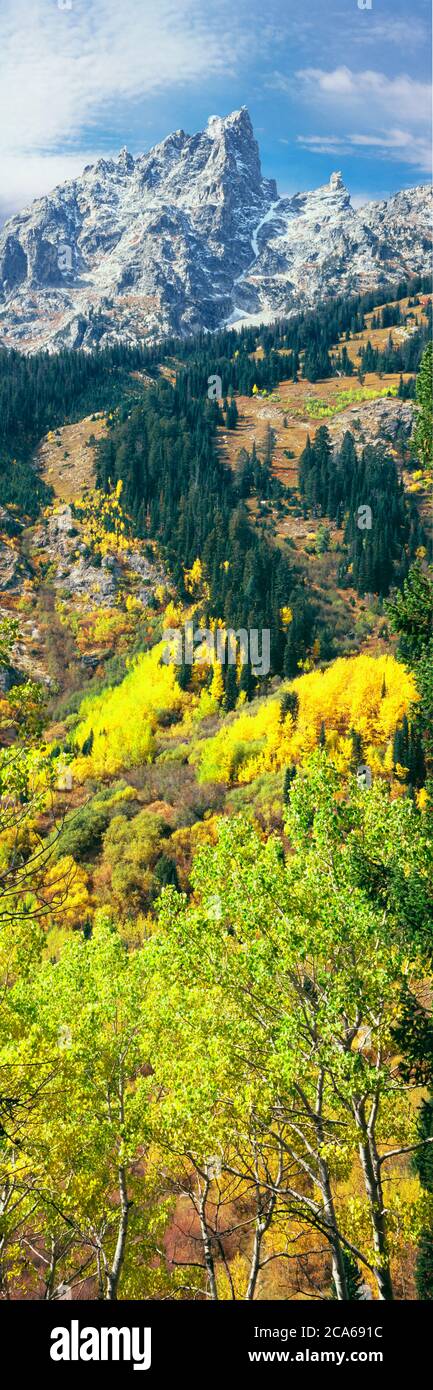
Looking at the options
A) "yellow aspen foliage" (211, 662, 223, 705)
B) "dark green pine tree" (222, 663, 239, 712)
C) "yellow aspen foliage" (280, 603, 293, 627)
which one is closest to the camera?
"dark green pine tree" (222, 663, 239, 712)

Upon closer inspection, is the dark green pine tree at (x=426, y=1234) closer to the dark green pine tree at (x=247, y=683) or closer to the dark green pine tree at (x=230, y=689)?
the dark green pine tree at (x=230, y=689)

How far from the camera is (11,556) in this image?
6235 inches

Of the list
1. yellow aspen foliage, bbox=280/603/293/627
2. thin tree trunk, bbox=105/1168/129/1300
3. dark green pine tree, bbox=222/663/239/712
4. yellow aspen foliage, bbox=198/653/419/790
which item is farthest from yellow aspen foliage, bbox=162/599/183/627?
thin tree trunk, bbox=105/1168/129/1300

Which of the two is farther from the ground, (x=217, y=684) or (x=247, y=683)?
(x=217, y=684)

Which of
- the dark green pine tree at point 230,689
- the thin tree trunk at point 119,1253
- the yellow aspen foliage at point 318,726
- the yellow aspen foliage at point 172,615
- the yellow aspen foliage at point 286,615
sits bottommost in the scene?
the thin tree trunk at point 119,1253

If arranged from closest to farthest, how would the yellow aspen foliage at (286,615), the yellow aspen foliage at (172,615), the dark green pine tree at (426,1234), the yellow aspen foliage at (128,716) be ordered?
1. the dark green pine tree at (426,1234)
2. the yellow aspen foliage at (128,716)
3. the yellow aspen foliage at (286,615)
4. the yellow aspen foliage at (172,615)

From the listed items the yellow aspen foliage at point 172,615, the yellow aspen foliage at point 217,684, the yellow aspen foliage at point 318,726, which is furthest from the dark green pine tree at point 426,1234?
the yellow aspen foliage at point 172,615

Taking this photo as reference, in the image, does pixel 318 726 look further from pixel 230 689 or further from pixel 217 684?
pixel 217 684

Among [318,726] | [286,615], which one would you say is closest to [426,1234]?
[318,726]

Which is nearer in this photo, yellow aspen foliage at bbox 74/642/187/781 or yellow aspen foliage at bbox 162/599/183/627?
yellow aspen foliage at bbox 74/642/187/781

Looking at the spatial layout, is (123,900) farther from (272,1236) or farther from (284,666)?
(284,666)

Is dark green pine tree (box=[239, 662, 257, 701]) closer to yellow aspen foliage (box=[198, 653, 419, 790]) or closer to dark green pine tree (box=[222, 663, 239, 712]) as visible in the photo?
dark green pine tree (box=[222, 663, 239, 712])

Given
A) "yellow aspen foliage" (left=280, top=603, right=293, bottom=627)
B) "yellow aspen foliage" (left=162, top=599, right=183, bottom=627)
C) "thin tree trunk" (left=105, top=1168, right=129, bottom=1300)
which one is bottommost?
"thin tree trunk" (left=105, top=1168, right=129, bottom=1300)

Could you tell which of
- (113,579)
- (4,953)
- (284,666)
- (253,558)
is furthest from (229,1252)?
(113,579)
